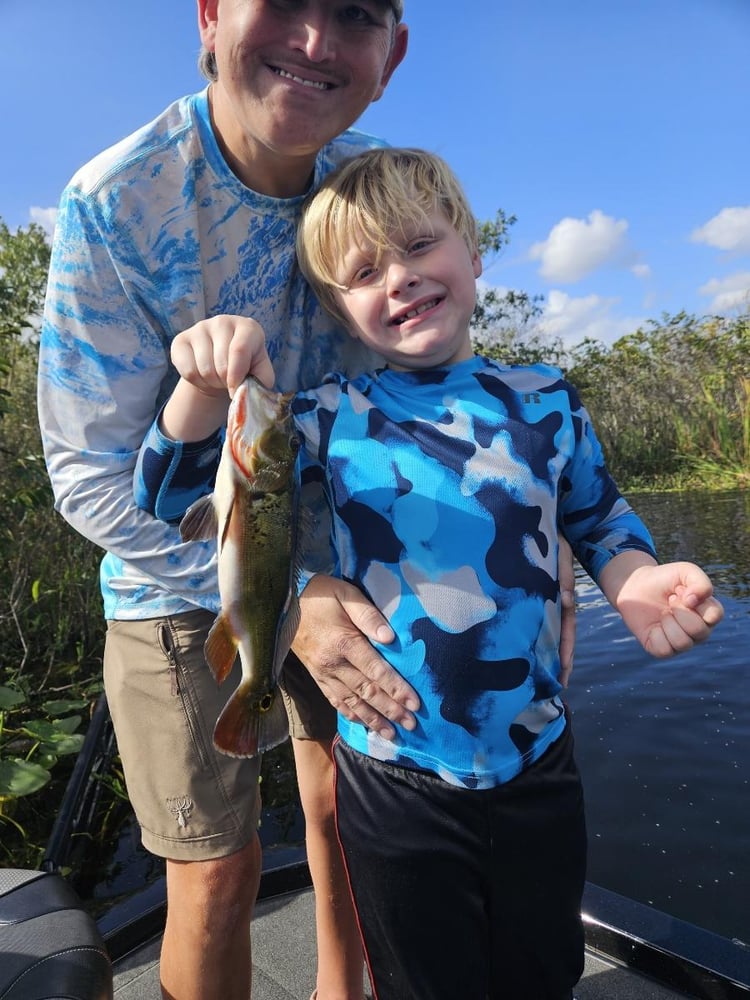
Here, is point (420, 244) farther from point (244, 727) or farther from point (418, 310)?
point (244, 727)

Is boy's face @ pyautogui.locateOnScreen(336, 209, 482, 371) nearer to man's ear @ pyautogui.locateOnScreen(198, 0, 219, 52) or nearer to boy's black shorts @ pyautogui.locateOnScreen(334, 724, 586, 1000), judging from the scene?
man's ear @ pyautogui.locateOnScreen(198, 0, 219, 52)

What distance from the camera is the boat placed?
93.0 inches

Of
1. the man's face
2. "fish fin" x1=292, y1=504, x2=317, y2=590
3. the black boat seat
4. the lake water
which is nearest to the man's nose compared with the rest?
the man's face

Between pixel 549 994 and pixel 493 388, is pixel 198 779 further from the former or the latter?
pixel 493 388

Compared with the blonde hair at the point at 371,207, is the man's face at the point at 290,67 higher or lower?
higher

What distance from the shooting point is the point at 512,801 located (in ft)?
5.57

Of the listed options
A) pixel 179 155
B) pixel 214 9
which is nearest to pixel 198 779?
pixel 179 155

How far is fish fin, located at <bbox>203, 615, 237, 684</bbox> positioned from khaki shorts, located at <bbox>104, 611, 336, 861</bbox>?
1.37ft

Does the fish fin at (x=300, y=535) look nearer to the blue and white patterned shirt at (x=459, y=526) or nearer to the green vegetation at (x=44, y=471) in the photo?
the blue and white patterned shirt at (x=459, y=526)

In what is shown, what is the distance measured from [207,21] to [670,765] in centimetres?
502

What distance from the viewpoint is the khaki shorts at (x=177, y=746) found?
198 cm

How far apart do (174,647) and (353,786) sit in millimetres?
610

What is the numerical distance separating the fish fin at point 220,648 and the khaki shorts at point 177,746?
0.42 m

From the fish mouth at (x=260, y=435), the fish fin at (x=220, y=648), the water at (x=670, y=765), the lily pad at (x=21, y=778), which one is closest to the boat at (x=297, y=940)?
the lily pad at (x=21, y=778)
